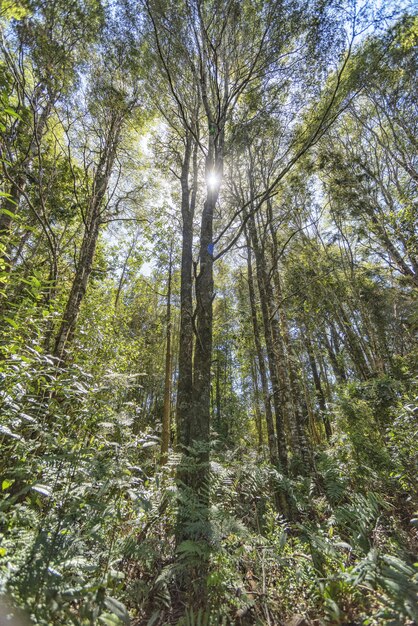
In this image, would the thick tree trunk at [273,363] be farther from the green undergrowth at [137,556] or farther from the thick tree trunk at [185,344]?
the green undergrowth at [137,556]

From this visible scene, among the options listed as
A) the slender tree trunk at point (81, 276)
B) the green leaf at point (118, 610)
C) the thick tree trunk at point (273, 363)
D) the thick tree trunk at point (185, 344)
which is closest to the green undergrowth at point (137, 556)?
the green leaf at point (118, 610)

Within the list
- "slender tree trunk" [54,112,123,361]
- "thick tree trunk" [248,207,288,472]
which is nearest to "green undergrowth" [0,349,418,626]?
"slender tree trunk" [54,112,123,361]

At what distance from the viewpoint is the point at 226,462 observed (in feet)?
10.5

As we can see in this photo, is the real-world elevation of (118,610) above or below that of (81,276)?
below

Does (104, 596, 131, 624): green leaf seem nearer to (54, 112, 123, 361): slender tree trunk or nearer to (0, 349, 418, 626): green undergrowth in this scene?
(0, 349, 418, 626): green undergrowth

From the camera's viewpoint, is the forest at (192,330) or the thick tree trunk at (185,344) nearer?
the forest at (192,330)

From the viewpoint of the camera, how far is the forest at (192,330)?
5.61 ft

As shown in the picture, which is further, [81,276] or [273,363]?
[273,363]

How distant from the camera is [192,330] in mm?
4570

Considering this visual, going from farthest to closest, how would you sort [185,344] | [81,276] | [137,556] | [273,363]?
[273,363] < [185,344] < [81,276] < [137,556]

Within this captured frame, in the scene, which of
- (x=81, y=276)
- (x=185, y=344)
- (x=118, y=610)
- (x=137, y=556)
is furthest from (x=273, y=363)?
(x=118, y=610)

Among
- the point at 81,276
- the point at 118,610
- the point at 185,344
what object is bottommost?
the point at 118,610

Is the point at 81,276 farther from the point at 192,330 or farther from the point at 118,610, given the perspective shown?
the point at 118,610

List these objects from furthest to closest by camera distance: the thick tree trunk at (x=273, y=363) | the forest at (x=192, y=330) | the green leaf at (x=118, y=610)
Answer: the thick tree trunk at (x=273, y=363)
the forest at (x=192, y=330)
the green leaf at (x=118, y=610)
